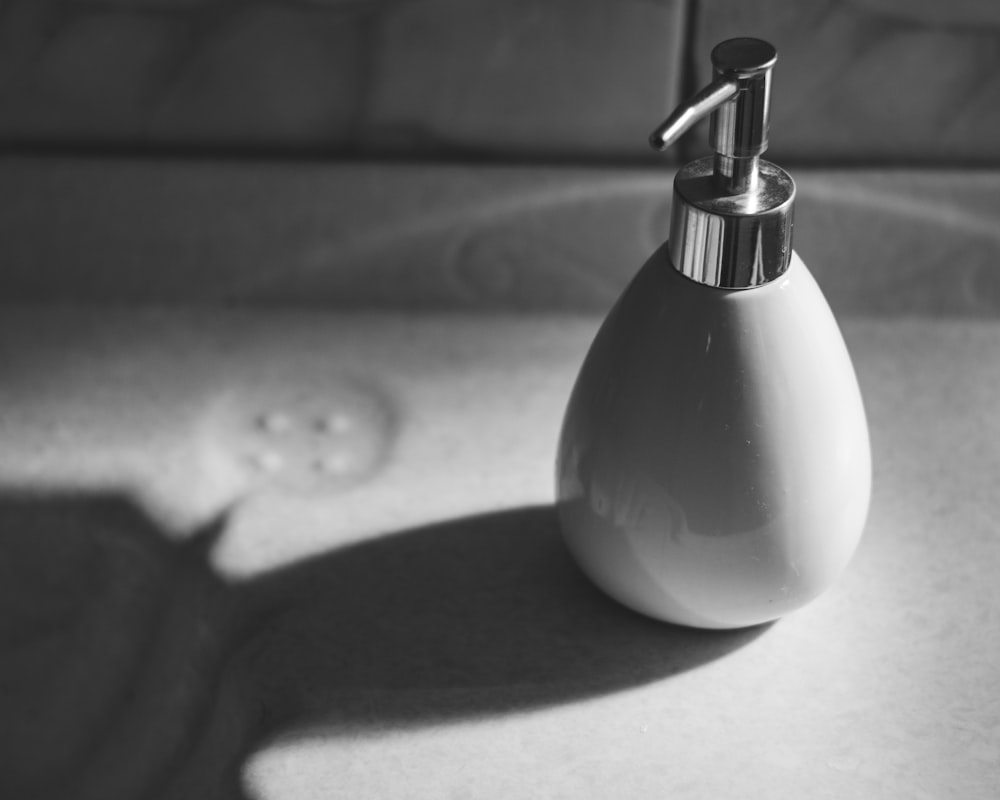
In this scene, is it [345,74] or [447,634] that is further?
[345,74]

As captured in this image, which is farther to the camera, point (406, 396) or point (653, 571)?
point (406, 396)

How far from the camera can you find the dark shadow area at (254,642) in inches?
16.4

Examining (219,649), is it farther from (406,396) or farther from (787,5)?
(787,5)

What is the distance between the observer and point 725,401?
372mm

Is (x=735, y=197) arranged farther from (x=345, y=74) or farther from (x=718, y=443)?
(x=345, y=74)

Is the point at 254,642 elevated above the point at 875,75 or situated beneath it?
situated beneath

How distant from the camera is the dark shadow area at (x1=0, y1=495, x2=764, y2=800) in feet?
1.37

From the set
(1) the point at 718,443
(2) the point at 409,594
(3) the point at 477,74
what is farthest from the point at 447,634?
(3) the point at 477,74

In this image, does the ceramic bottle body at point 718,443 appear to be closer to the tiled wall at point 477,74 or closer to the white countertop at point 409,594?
the white countertop at point 409,594

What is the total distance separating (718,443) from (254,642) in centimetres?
18

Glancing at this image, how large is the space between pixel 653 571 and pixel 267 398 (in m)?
0.21

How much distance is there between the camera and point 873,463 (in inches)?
19.8

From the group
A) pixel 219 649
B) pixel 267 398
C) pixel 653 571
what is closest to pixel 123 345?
pixel 267 398

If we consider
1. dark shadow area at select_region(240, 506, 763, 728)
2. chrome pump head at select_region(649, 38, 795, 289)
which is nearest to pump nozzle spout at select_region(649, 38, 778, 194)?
chrome pump head at select_region(649, 38, 795, 289)
